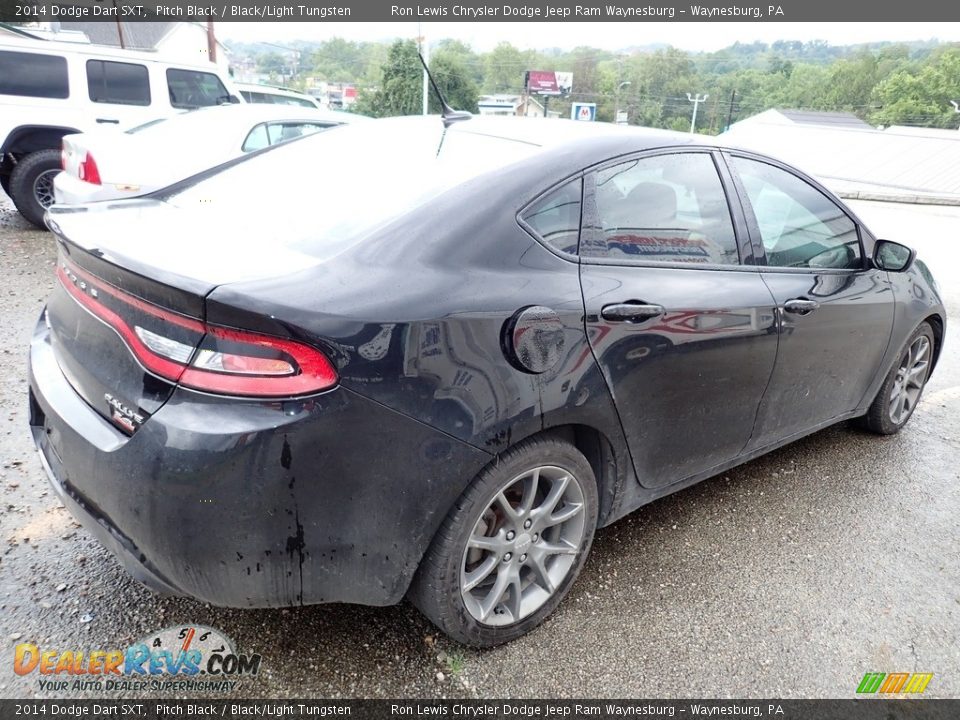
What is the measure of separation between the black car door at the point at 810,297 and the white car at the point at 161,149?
4.02 metres

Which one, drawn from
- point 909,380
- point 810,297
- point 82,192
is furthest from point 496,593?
point 82,192

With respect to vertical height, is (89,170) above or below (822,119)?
above

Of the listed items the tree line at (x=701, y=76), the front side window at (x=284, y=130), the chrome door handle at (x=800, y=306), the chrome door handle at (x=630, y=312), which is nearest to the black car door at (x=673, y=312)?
the chrome door handle at (x=630, y=312)

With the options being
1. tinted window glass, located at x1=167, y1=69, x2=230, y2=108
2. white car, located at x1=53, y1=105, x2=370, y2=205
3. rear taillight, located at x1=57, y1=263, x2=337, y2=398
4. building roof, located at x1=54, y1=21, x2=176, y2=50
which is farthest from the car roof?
building roof, located at x1=54, y1=21, x2=176, y2=50

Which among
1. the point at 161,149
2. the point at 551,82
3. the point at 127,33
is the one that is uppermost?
the point at 127,33

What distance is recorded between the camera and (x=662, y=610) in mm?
2463

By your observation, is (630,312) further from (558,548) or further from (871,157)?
(871,157)

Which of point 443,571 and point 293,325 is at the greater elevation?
point 293,325

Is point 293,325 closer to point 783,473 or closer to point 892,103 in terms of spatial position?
point 783,473

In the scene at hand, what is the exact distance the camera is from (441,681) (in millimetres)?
2092

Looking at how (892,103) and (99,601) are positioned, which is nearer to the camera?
(99,601)

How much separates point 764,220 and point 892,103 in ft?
298

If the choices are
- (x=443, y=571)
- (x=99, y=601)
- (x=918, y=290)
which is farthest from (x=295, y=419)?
(x=918, y=290)

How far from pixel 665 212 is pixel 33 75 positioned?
7948 mm
